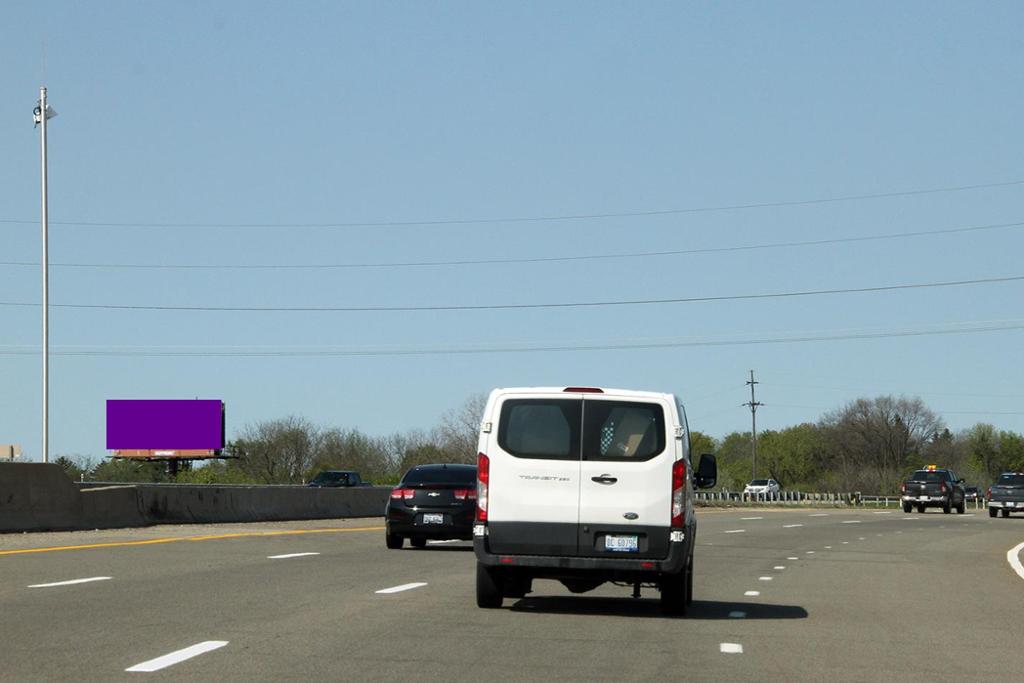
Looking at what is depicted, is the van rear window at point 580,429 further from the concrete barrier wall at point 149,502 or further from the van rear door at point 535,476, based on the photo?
the concrete barrier wall at point 149,502

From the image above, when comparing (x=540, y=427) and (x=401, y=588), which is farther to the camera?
(x=401, y=588)

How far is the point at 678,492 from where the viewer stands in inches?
597

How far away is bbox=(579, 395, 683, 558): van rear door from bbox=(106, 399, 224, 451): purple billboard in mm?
83966

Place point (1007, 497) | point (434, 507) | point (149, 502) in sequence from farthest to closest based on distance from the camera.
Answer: point (1007, 497) < point (149, 502) < point (434, 507)

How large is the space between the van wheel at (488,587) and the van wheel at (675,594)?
1552mm

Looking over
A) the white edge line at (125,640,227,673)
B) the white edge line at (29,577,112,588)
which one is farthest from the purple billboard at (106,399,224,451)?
the white edge line at (125,640,227,673)

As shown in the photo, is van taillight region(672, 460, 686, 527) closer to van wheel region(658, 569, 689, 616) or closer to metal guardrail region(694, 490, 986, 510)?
van wheel region(658, 569, 689, 616)

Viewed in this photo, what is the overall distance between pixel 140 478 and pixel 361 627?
84.4 metres

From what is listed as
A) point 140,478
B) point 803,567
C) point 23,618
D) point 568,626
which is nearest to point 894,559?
point 803,567

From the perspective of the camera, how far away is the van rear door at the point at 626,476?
1508 centimetres

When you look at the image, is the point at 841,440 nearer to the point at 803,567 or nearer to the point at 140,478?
the point at 140,478

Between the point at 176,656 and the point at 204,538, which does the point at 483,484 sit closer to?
the point at 176,656

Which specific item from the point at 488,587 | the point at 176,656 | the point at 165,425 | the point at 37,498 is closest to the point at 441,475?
the point at 37,498

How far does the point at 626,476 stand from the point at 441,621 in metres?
2.25
